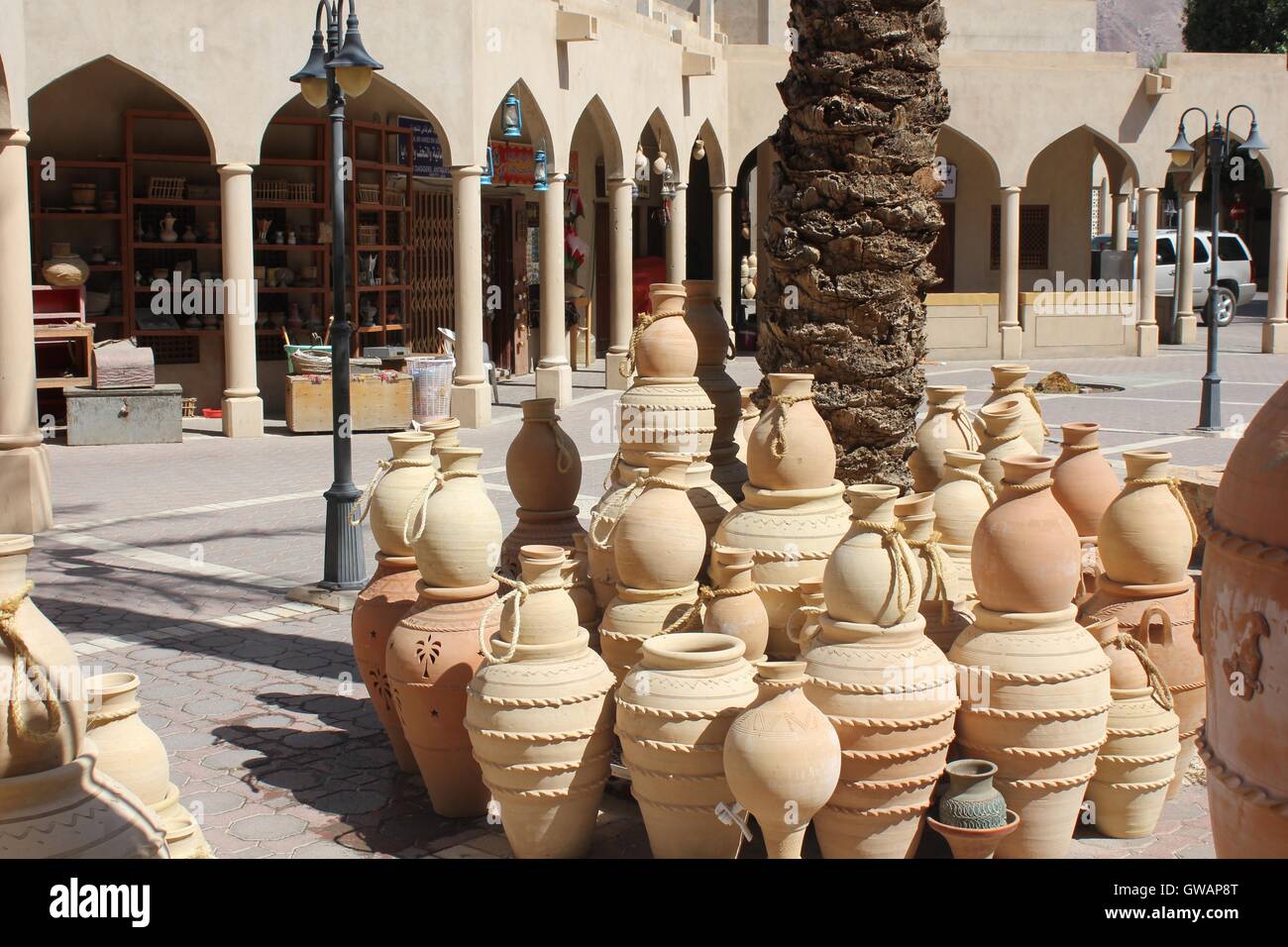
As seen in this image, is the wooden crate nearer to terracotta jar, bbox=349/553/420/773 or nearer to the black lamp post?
the black lamp post

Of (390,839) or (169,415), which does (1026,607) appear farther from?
(169,415)

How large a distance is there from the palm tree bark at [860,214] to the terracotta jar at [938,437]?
39 centimetres

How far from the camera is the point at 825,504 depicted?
599 centimetres

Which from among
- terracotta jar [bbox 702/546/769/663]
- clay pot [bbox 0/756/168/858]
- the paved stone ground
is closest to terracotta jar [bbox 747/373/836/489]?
terracotta jar [bbox 702/546/769/663]

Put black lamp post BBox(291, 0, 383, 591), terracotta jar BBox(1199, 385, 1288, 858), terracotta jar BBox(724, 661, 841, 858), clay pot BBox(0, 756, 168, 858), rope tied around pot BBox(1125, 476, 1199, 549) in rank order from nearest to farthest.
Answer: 1. terracotta jar BBox(1199, 385, 1288, 858)
2. clay pot BBox(0, 756, 168, 858)
3. terracotta jar BBox(724, 661, 841, 858)
4. rope tied around pot BBox(1125, 476, 1199, 549)
5. black lamp post BBox(291, 0, 383, 591)

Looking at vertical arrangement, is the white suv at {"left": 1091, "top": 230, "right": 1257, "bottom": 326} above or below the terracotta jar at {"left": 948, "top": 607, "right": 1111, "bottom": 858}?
above

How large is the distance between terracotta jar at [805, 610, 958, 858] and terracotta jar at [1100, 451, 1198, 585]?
128 centimetres

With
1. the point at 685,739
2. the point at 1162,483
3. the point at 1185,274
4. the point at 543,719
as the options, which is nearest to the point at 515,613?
the point at 543,719

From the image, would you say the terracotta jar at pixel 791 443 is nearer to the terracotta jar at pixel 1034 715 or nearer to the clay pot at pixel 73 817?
the terracotta jar at pixel 1034 715

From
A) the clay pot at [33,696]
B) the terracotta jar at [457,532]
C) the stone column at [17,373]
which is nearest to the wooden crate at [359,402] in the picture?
the stone column at [17,373]

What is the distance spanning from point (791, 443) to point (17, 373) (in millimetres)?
7951

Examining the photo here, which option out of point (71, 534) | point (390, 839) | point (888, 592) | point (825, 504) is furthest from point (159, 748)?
point (71, 534)

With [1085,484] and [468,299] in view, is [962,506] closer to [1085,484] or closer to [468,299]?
[1085,484]

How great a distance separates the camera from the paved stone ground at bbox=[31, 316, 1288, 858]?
5723 millimetres
